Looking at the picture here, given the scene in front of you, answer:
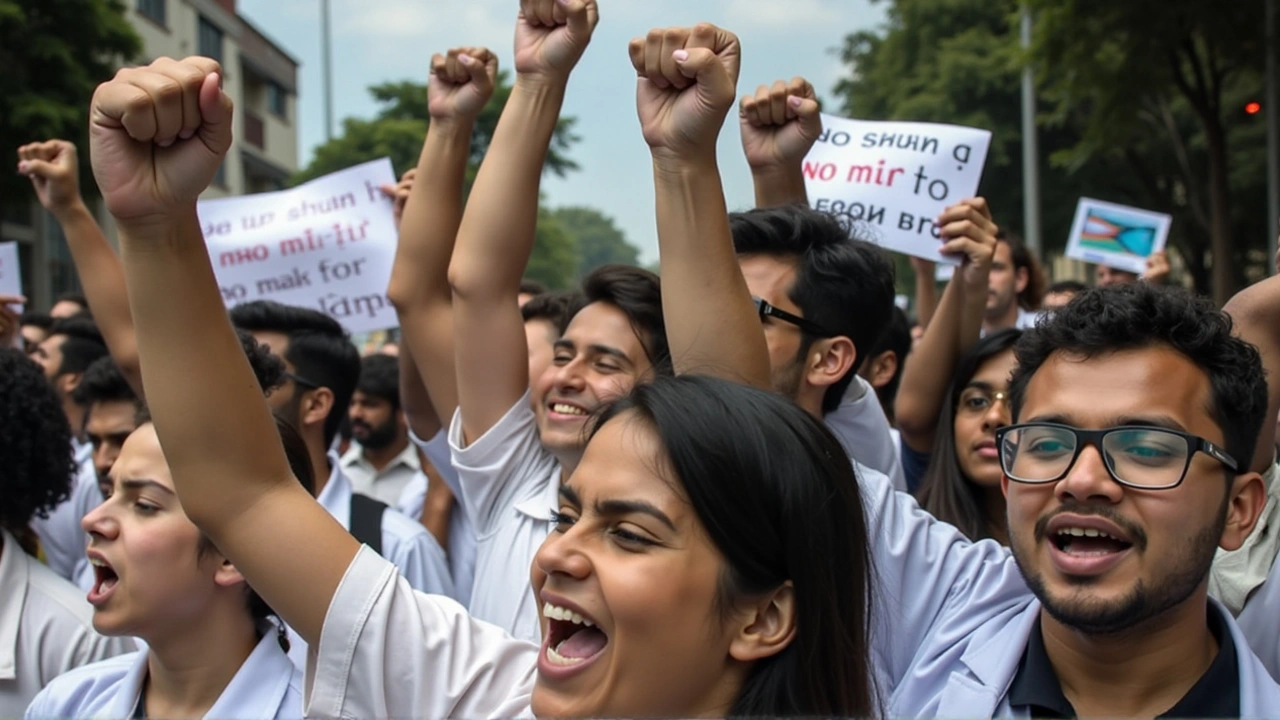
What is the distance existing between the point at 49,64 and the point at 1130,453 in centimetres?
2067

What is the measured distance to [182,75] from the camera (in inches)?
65.7

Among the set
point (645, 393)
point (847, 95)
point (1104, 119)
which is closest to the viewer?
point (645, 393)

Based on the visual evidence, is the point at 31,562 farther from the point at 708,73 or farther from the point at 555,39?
the point at 708,73

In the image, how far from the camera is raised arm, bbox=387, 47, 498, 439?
3287 mm

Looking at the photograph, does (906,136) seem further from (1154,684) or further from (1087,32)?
(1087,32)

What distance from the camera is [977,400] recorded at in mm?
3600

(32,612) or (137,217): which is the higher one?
(137,217)

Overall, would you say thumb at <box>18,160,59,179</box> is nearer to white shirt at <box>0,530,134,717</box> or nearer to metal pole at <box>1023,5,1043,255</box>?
white shirt at <box>0,530,134,717</box>

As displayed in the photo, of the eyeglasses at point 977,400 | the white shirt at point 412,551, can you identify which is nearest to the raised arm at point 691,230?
the eyeglasses at point 977,400

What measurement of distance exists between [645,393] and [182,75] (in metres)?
0.78

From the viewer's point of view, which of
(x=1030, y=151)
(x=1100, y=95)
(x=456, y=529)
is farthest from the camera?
(x=1030, y=151)

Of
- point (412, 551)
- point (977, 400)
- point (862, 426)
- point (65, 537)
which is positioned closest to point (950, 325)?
point (977, 400)

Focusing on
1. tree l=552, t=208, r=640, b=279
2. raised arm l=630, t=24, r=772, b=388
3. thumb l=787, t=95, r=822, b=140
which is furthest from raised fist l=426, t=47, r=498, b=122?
tree l=552, t=208, r=640, b=279

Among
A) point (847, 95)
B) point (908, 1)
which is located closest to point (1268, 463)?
point (908, 1)
